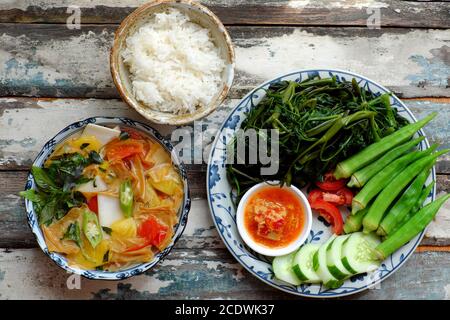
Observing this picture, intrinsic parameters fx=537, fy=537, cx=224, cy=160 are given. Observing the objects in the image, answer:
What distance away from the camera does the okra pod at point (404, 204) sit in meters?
3.40

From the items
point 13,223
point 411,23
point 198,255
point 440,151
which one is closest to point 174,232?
point 198,255

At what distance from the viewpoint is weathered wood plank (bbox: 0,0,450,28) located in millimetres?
3641

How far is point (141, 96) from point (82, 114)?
561mm

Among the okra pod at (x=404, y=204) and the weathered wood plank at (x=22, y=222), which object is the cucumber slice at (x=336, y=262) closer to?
the okra pod at (x=404, y=204)

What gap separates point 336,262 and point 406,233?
0.49 m

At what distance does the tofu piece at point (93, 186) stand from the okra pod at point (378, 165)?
5.11 ft

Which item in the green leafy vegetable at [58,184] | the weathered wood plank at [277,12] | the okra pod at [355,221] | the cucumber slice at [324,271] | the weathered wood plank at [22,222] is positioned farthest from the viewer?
the weathered wood plank at [277,12]

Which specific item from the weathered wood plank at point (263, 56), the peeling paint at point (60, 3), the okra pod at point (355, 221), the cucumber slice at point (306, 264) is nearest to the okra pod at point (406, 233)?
the okra pod at point (355, 221)

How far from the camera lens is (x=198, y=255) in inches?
140

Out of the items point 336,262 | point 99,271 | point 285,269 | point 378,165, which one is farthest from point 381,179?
point 99,271

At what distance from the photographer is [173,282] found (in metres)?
3.54

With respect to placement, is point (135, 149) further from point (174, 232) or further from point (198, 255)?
point (198, 255)

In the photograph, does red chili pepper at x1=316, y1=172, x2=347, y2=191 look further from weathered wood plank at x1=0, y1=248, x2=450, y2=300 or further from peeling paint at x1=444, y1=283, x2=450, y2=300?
peeling paint at x1=444, y1=283, x2=450, y2=300

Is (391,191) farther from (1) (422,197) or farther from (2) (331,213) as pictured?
(2) (331,213)
